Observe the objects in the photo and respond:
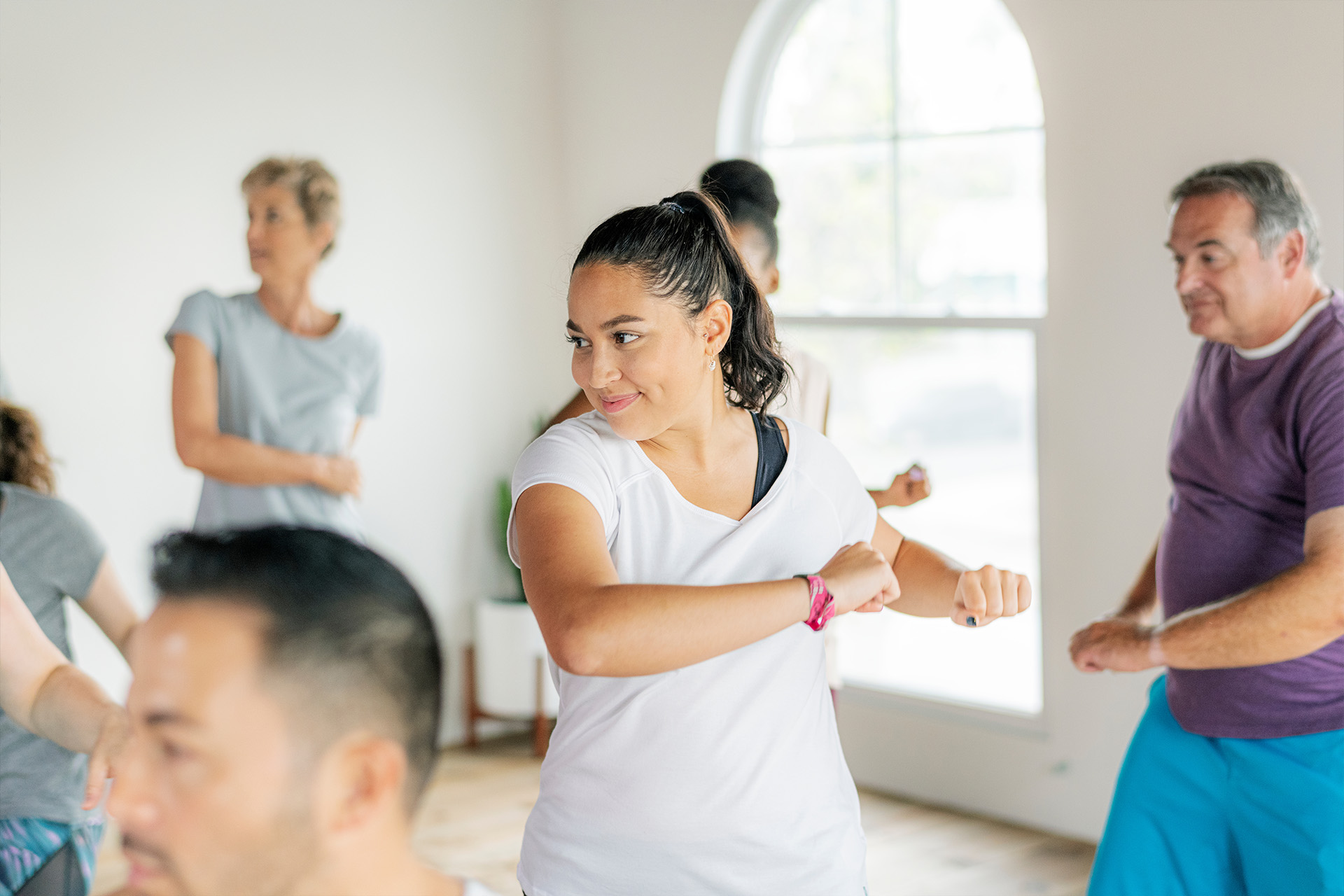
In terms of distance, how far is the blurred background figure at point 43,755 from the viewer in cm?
157

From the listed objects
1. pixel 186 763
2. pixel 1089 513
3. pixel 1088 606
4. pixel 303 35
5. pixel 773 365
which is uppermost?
pixel 303 35

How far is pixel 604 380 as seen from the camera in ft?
4.67

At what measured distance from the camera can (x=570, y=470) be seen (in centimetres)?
137

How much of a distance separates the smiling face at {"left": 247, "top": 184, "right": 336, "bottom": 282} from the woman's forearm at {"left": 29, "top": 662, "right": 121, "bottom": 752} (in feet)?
5.27

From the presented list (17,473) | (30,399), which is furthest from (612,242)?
(30,399)

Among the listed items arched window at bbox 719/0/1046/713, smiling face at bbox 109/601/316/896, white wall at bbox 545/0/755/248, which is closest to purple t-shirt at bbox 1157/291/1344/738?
arched window at bbox 719/0/1046/713

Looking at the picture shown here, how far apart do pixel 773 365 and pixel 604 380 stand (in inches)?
12.3

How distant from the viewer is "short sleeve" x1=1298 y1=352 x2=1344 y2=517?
1961 mm

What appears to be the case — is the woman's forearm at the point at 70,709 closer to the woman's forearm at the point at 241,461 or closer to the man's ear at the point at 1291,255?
the woman's forearm at the point at 241,461

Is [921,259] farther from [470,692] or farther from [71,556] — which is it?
[71,556]

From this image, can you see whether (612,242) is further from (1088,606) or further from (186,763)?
(1088,606)

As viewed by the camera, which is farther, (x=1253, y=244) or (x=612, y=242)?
(x=1253, y=244)

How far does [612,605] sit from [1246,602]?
1294mm

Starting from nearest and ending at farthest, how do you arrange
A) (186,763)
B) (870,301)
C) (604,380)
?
(186,763) → (604,380) → (870,301)
